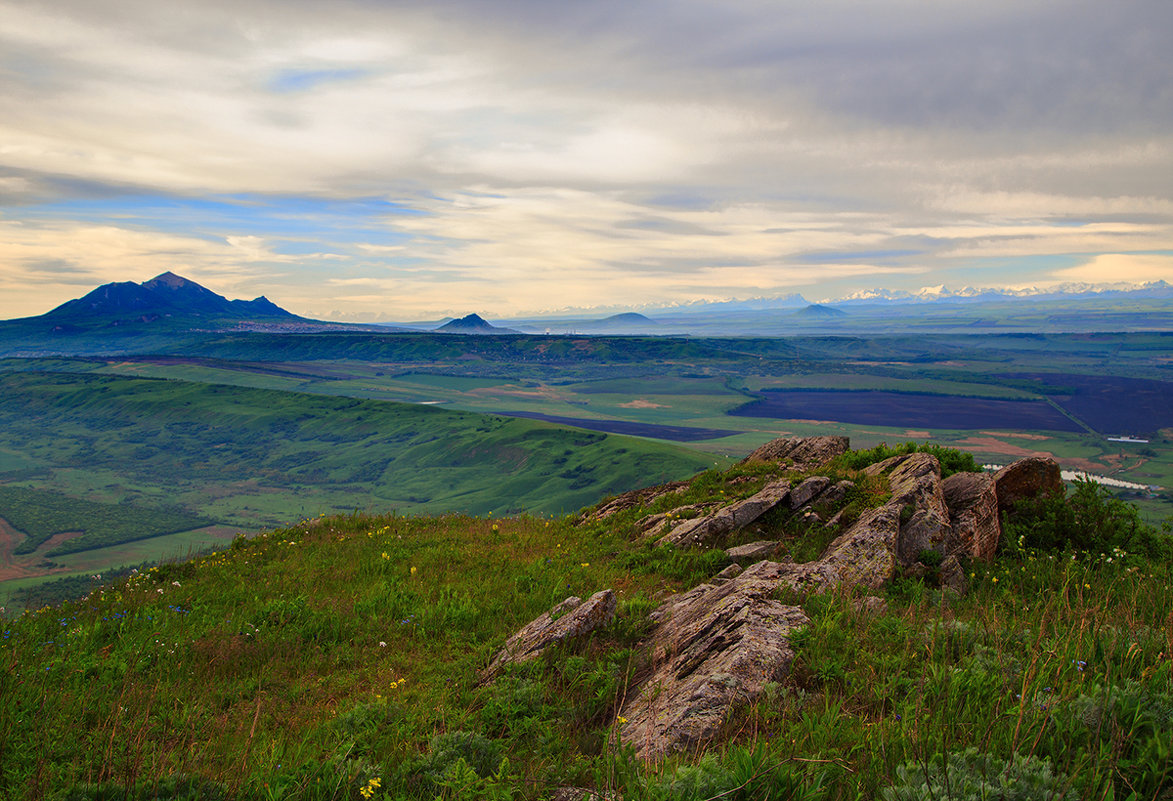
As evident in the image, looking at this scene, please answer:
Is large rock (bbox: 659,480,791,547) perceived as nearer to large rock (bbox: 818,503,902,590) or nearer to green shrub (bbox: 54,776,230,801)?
large rock (bbox: 818,503,902,590)

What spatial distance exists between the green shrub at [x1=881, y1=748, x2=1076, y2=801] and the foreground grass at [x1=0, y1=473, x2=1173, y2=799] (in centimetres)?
2

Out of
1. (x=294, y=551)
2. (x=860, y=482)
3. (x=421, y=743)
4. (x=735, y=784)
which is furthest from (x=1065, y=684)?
(x=294, y=551)

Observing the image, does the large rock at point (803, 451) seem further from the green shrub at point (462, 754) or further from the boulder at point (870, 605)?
the green shrub at point (462, 754)

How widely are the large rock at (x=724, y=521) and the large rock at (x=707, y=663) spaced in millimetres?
4837

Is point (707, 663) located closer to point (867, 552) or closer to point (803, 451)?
point (867, 552)

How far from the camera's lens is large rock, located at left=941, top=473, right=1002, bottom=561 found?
1198 cm

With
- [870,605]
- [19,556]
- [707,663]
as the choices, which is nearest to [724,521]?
[870,605]

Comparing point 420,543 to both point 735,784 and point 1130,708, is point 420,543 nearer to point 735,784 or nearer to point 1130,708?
point 735,784

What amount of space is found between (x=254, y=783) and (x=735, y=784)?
13.4 feet

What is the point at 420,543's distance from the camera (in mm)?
16344

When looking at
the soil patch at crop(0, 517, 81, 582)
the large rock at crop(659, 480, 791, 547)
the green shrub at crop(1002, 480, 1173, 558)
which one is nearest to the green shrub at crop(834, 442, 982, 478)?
the green shrub at crop(1002, 480, 1173, 558)

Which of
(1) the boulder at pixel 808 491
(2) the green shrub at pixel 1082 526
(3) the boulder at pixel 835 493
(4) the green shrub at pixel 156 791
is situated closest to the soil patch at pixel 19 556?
(1) the boulder at pixel 808 491

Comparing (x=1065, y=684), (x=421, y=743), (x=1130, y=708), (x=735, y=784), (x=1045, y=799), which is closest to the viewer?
(x=1045, y=799)

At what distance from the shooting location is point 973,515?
495 inches
